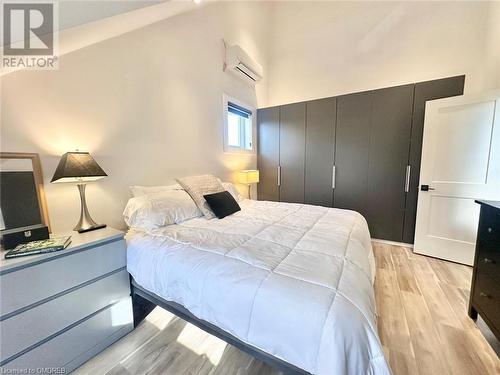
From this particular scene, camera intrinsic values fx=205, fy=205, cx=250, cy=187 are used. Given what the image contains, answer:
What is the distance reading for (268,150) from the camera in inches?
153

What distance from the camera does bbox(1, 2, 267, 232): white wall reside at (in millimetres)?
1412

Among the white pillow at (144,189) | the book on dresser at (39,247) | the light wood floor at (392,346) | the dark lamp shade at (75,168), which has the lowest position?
the light wood floor at (392,346)

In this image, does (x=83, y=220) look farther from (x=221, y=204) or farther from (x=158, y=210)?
(x=221, y=204)

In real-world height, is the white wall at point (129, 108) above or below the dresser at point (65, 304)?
above

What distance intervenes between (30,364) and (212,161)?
2.37 meters

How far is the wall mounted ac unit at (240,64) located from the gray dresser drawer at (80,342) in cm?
314

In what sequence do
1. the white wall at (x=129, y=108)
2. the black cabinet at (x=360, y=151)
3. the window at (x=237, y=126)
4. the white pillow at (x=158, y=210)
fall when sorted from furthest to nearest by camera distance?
the window at (x=237, y=126) → the black cabinet at (x=360, y=151) → the white pillow at (x=158, y=210) → the white wall at (x=129, y=108)

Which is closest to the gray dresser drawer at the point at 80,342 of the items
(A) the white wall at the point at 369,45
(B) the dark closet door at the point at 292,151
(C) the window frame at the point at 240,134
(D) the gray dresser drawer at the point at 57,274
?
(D) the gray dresser drawer at the point at 57,274

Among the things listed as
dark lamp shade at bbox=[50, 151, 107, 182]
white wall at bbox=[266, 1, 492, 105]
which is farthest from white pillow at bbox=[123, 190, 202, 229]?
white wall at bbox=[266, 1, 492, 105]

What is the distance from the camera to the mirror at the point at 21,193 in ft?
4.08

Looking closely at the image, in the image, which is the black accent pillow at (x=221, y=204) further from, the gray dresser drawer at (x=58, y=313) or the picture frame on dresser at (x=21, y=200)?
the picture frame on dresser at (x=21, y=200)

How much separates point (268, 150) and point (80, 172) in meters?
2.99

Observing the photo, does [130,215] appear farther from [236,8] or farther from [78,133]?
[236,8]

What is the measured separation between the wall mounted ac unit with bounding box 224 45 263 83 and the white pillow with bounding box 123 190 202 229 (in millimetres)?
2199
